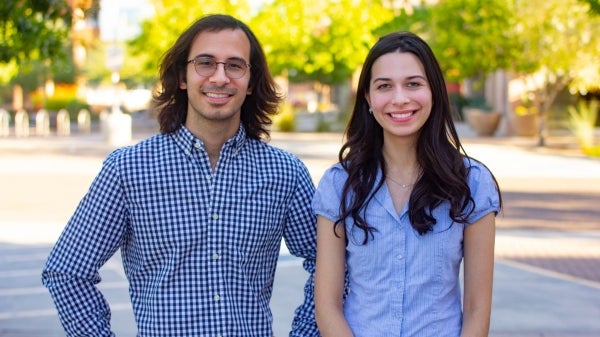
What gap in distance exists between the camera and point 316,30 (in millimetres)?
34875

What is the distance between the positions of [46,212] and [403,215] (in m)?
11.5

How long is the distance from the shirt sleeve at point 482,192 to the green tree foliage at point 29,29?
5480mm

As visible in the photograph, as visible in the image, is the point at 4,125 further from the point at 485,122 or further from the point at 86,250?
the point at 86,250

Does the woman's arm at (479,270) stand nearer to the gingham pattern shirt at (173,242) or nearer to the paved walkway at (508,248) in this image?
the gingham pattern shirt at (173,242)

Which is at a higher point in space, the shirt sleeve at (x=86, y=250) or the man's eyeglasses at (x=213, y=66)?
the man's eyeglasses at (x=213, y=66)

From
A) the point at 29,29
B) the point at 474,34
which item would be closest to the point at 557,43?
the point at 474,34

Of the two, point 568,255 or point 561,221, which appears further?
point 561,221

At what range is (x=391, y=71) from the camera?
2742 mm

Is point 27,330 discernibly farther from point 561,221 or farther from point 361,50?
point 361,50

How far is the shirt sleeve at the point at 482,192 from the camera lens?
270 centimetres

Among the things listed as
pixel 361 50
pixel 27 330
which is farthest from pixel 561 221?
pixel 361 50

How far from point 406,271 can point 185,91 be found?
955 millimetres

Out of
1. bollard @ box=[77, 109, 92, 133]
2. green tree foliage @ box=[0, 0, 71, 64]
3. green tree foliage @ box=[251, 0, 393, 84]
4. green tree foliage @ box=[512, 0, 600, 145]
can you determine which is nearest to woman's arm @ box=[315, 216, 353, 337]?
green tree foliage @ box=[0, 0, 71, 64]

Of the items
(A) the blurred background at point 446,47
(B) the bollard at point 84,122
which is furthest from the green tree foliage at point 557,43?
(B) the bollard at point 84,122
